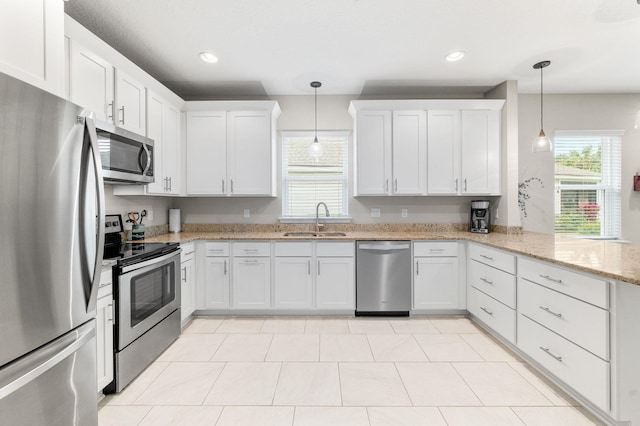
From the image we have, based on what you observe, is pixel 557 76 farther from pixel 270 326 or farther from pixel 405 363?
pixel 270 326

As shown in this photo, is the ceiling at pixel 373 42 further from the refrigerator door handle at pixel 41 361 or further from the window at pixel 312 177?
the refrigerator door handle at pixel 41 361

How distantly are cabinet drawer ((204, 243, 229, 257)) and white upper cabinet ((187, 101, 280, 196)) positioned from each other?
2.12 feet

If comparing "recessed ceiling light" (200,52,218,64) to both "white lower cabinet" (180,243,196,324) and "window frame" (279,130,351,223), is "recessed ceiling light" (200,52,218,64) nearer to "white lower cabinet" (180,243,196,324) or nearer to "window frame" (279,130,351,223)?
"window frame" (279,130,351,223)

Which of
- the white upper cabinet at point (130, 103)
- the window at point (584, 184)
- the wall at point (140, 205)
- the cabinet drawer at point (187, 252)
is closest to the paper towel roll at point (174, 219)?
the wall at point (140, 205)

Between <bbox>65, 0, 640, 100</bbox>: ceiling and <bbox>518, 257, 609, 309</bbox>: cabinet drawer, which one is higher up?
<bbox>65, 0, 640, 100</bbox>: ceiling

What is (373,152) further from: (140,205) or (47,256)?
(47,256)

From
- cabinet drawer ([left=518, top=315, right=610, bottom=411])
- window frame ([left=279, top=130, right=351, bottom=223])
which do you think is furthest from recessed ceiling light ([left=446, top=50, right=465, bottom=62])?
cabinet drawer ([left=518, top=315, right=610, bottom=411])

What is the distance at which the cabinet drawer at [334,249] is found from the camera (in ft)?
10.7

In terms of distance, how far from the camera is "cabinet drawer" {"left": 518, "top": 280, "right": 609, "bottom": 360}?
168 cm

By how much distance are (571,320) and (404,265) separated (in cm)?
155

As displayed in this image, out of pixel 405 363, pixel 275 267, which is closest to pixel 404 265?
pixel 405 363

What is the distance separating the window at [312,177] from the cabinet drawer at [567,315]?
2.20m

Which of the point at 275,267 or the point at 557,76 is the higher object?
the point at 557,76

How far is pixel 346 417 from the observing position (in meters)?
1.77
